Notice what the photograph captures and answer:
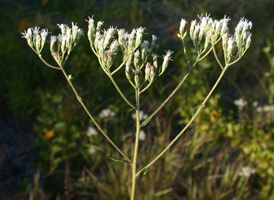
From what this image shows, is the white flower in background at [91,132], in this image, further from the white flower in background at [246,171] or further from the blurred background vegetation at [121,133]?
the white flower in background at [246,171]

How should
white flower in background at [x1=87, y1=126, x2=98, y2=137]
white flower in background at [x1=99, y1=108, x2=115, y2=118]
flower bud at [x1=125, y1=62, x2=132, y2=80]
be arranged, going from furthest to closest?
white flower in background at [x1=99, y1=108, x2=115, y2=118] < white flower in background at [x1=87, y1=126, x2=98, y2=137] < flower bud at [x1=125, y1=62, x2=132, y2=80]

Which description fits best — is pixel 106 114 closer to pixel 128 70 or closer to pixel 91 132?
pixel 91 132

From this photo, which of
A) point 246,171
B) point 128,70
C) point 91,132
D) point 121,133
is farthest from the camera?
point 121,133

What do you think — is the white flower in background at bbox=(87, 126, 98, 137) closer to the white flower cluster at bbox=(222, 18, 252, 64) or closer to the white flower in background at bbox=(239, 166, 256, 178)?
the white flower in background at bbox=(239, 166, 256, 178)

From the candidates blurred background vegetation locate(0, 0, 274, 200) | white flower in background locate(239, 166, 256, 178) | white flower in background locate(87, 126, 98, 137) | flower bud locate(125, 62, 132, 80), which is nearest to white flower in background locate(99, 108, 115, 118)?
blurred background vegetation locate(0, 0, 274, 200)

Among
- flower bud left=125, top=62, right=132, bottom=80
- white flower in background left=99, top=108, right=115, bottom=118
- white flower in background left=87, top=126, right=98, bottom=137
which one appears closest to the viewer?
flower bud left=125, top=62, right=132, bottom=80

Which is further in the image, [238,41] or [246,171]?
[246,171]

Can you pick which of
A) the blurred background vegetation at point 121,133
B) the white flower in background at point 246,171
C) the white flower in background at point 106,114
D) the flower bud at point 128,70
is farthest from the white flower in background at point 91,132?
the flower bud at point 128,70

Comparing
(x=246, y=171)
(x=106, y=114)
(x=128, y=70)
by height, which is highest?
(x=128, y=70)

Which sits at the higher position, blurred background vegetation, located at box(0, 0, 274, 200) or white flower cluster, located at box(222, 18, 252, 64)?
white flower cluster, located at box(222, 18, 252, 64)

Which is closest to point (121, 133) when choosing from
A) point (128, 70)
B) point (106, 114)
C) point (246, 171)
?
point (106, 114)

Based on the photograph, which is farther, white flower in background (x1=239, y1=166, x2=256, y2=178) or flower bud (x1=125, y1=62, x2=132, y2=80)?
white flower in background (x1=239, y1=166, x2=256, y2=178)
